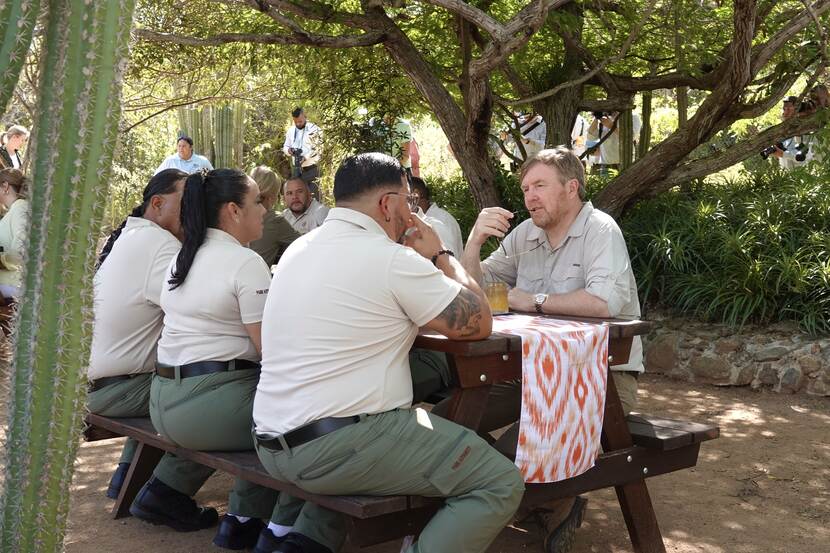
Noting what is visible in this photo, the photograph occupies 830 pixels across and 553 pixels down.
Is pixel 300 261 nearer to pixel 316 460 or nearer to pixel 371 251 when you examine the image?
pixel 371 251

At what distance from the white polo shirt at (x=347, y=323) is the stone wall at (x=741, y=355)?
440cm

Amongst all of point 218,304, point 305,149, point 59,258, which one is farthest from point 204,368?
point 305,149

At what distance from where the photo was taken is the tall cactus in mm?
1852

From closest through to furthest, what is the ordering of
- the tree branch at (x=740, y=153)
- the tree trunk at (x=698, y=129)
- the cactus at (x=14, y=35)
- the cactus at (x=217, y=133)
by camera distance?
1. the cactus at (x=14, y=35)
2. the tree trunk at (x=698, y=129)
3. the tree branch at (x=740, y=153)
4. the cactus at (x=217, y=133)

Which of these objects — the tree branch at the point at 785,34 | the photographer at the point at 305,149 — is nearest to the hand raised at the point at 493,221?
the tree branch at the point at 785,34

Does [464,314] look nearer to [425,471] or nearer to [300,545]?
[425,471]

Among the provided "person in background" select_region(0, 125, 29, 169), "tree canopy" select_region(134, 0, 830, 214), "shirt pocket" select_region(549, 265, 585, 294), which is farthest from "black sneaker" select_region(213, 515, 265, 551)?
"person in background" select_region(0, 125, 29, 169)

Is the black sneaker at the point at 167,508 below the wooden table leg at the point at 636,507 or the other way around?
below

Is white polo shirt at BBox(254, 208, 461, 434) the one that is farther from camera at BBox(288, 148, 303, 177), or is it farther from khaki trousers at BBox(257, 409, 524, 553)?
camera at BBox(288, 148, 303, 177)

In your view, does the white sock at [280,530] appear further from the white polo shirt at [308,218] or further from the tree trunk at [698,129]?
the tree trunk at [698,129]

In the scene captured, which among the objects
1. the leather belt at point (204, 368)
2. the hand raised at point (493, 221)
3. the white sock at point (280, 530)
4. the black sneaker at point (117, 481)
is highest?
the hand raised at point (493, 221)

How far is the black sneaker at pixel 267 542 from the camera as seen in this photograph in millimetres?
3592

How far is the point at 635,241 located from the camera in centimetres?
813

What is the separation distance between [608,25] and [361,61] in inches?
112
